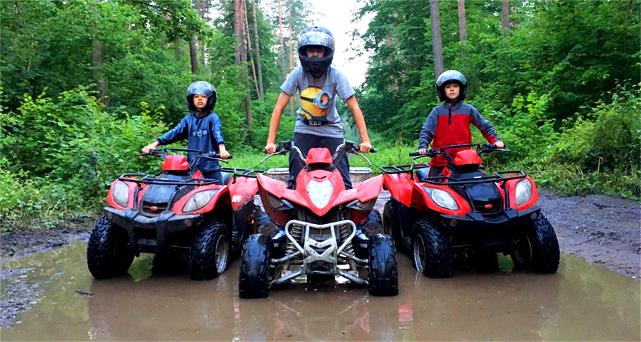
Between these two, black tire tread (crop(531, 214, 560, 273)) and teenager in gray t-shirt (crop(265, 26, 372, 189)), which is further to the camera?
teenager in gray t-shirt (crop(265, 26, 372, 189))

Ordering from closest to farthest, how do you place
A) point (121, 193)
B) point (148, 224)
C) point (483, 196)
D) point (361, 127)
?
1. point (148, 224)
2. point (483, 196)
3. point (121, 193)
4. point (361, 127)

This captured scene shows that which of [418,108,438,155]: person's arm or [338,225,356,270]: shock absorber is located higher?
[418,108,438,155]: person's arm

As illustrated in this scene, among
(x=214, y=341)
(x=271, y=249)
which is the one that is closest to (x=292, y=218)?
(x=271, y=249)

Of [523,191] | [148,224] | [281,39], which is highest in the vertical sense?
[281,39]

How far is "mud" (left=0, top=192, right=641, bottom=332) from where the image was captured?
4.45m

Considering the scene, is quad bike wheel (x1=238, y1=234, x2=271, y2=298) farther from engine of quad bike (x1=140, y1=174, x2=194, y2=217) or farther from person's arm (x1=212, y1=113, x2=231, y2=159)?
person's arm (x1=212, y1=113, x2=231, y2=159)

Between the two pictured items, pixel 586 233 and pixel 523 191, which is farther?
pixel 586 233

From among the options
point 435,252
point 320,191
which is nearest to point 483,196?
point 435,252

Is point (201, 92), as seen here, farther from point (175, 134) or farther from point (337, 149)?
point (337, 149)

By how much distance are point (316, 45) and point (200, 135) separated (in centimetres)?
162

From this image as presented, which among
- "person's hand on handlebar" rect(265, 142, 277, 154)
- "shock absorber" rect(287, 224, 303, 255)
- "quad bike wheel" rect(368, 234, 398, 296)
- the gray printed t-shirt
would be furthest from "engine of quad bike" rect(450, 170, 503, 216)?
"person's hand on handlebar" rect(265, 142, 277, 154)

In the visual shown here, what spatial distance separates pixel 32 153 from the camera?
9602 millimetres

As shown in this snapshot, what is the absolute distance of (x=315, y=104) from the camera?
5.27m

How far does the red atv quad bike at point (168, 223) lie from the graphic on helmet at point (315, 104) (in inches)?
39.2
